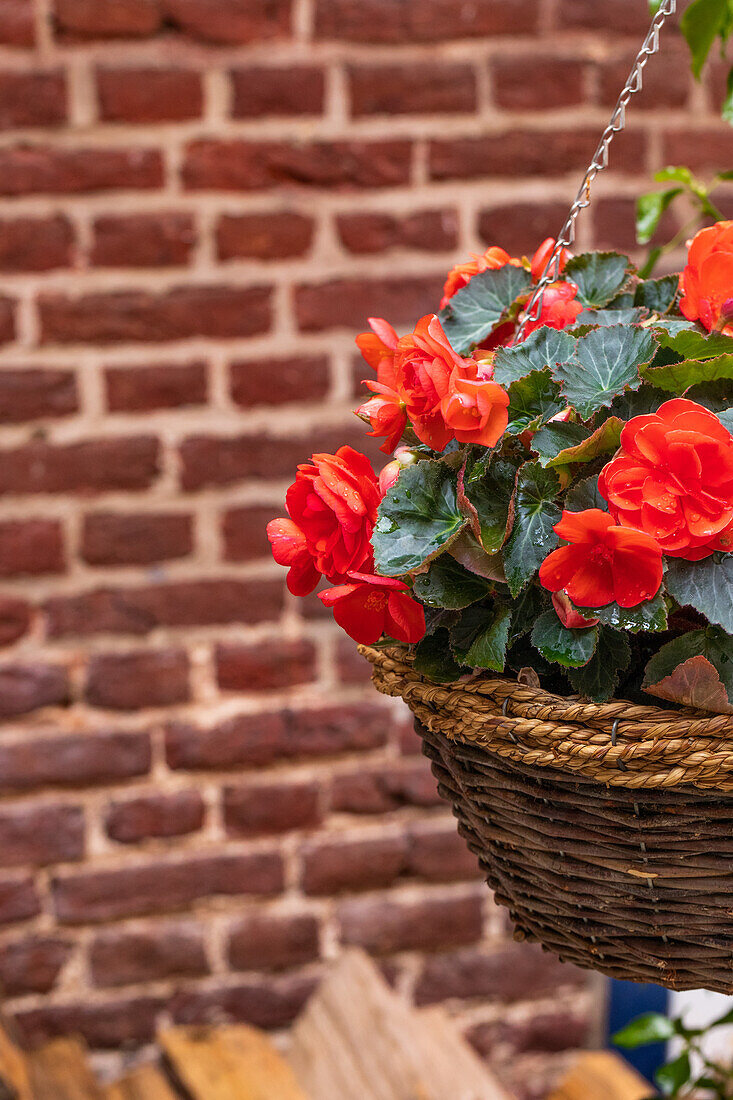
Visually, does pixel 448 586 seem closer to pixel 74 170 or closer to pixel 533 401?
pixel 533 401

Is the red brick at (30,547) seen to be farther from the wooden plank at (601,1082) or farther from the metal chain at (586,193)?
the wooden plank at (601,1082)

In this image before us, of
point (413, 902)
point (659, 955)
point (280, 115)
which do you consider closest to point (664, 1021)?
point (413, 902)

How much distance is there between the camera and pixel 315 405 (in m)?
1.22

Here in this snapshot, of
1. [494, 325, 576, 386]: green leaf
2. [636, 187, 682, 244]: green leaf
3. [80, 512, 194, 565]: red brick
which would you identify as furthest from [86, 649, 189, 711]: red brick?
[494, 325, 576, 386]: green leaf

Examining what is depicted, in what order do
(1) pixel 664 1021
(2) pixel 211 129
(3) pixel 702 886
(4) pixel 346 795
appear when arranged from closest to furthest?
1. (3) pixel 702 886
2. (1) pixel 664 1021
3. (2) pixel 211 129
4. (4) pixel 346 795

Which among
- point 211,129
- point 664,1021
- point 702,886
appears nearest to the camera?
point 702,886

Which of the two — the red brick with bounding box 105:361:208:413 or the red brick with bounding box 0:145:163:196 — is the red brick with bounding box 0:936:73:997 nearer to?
the red brick with bounding box 105:361:208:413

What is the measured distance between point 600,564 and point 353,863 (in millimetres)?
944

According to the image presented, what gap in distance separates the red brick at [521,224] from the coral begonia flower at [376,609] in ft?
2.83

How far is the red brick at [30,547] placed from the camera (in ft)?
3.87

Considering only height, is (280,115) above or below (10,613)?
above

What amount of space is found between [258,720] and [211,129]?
69 cm

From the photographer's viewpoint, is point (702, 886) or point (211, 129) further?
point (211, 129)

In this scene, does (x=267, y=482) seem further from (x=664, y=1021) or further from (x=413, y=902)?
(x=664, y=1021)
